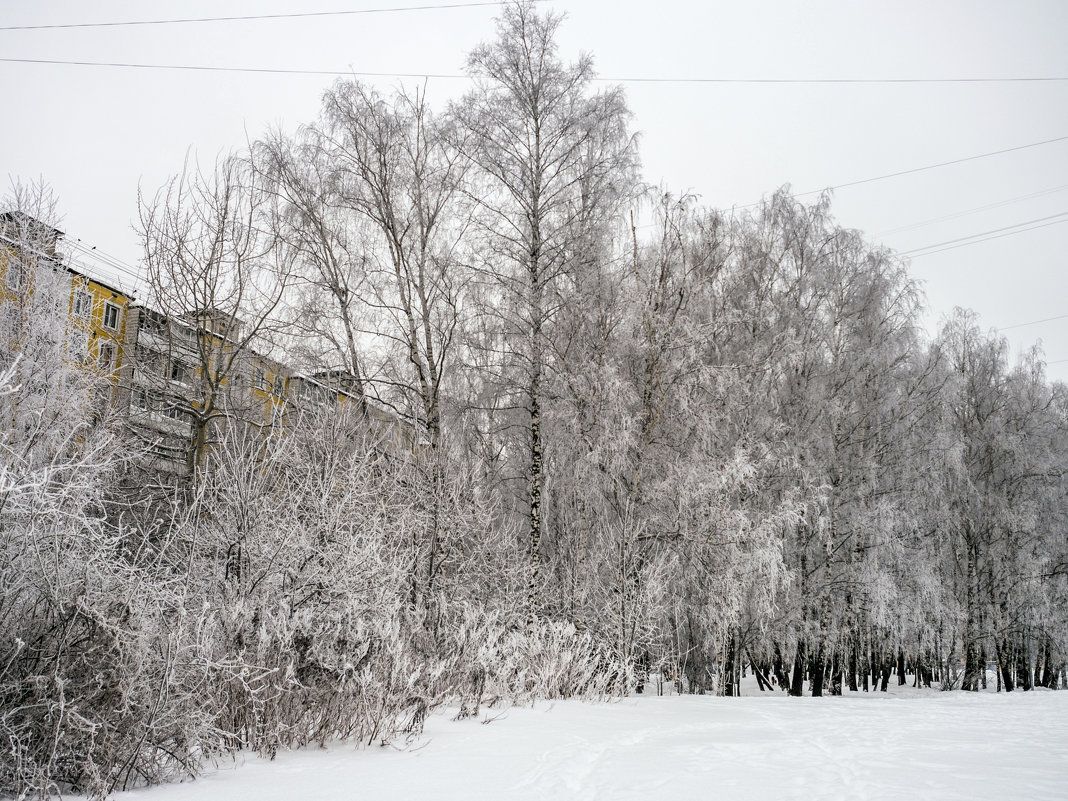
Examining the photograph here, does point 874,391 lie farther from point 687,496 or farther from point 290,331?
point 290,331

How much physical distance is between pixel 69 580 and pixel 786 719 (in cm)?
868

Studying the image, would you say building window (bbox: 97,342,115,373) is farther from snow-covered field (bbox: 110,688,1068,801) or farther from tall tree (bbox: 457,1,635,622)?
snow-covered field (bbox: 110,688,1068,801)

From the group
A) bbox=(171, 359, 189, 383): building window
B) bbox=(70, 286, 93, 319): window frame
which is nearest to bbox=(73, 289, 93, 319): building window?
bbox=(70, 286, 93, 319): window frame

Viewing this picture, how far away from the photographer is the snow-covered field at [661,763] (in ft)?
15.9

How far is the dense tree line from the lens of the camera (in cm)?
553

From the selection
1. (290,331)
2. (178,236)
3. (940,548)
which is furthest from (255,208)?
(940,548)

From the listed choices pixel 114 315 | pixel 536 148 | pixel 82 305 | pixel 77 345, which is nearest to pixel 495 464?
pixel 536 148

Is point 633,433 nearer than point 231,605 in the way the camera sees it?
No

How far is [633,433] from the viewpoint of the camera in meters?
13.7

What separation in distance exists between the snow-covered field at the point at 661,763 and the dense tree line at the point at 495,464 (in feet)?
1.55

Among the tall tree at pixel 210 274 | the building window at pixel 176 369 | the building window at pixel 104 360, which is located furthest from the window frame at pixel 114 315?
the tall tree at pixel 210 274

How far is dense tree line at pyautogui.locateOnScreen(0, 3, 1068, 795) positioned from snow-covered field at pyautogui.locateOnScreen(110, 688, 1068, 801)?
1.55 ft

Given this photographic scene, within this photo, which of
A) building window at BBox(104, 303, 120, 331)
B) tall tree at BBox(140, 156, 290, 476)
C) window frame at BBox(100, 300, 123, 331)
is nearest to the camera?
tall tree at BBox(140, 156, 290, 476)

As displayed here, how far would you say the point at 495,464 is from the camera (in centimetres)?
1867
